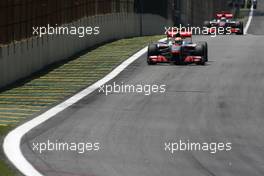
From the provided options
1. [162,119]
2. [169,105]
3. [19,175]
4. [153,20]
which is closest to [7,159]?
[19,175]

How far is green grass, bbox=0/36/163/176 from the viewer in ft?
72.9

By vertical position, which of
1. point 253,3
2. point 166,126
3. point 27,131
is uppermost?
point 27,131

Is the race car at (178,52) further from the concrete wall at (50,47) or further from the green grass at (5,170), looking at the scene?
the green grass at (5,170)

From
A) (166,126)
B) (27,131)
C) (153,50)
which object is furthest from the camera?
(153,50)

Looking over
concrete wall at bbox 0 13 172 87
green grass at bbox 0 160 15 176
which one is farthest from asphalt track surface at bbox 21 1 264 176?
concrete wall at bbox 0 13 172 87

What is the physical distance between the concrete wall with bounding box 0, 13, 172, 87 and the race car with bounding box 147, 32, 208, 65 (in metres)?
3.98

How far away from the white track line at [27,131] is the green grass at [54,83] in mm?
215

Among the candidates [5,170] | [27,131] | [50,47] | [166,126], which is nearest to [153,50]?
[50,47]

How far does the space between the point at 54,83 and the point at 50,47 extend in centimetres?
537

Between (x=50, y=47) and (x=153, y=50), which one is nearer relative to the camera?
(x=153, y=50)

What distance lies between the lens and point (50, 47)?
112 feet

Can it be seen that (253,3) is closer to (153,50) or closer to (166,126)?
(153,50)

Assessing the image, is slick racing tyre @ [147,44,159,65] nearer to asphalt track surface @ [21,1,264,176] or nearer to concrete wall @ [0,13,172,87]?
asphalt track surface @ [21,1,264,176]

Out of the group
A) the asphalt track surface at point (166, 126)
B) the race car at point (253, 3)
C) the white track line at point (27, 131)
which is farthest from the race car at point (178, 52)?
the race car at point (253, 3)
